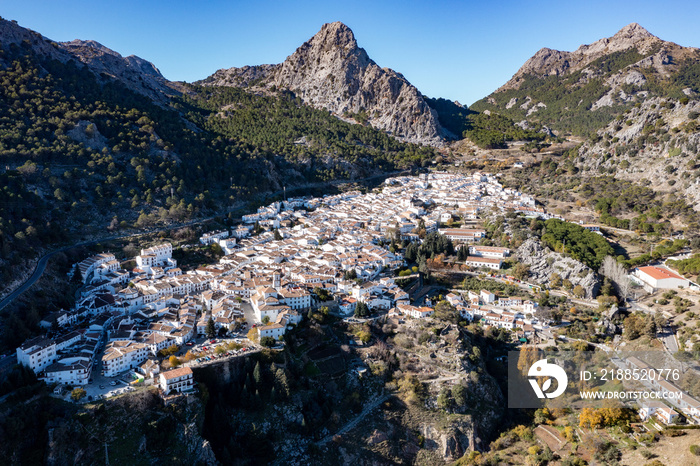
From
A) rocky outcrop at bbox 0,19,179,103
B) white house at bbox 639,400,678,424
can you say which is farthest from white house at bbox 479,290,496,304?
rocky outcrop at bbox 0,19,179,103

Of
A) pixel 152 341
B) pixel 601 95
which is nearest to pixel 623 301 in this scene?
pixel 152 341

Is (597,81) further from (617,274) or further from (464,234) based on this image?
(617,274)

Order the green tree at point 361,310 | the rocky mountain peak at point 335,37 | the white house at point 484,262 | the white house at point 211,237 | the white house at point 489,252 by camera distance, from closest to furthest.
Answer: the green tree at point 361,310 → the white house at point 484,262 → the white house at point 489,252 → the white house at point 211,237 → the rocky mountain peak at point 335,37

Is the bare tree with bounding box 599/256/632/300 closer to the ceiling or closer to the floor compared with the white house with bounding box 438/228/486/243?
closer to the floor

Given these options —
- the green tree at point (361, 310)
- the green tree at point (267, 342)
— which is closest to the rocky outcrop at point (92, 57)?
the green tree at point (267, 342)

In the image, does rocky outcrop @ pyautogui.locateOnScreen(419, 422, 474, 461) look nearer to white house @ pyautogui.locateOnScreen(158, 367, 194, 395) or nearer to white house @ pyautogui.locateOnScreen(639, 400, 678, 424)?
white house @ pyautogui.locateOnScreen(639, 400, 678, 424)

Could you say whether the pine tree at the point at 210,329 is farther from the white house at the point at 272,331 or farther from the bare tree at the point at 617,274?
the bare tree at the point at 617,274

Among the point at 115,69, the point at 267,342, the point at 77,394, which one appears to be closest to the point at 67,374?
the point at 77,394
